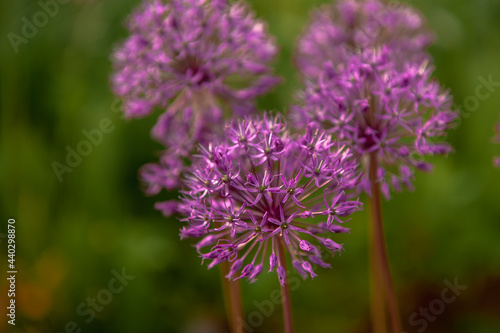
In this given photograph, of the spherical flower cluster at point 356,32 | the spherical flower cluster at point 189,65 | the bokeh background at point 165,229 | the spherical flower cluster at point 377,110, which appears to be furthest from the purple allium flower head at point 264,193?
the bokeh background at point 165,229

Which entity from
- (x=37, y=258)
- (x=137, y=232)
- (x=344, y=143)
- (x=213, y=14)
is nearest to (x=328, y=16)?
(x=213, y=14)

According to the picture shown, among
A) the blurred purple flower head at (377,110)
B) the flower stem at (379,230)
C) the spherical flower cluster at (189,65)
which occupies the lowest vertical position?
the flower stem at (379,230)

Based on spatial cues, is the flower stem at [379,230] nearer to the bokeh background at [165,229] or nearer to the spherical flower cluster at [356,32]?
the spherical flower cluster at [356,32]

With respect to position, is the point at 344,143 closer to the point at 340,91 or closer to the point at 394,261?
the point at 340,91

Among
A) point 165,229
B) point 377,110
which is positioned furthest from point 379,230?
point 165,229

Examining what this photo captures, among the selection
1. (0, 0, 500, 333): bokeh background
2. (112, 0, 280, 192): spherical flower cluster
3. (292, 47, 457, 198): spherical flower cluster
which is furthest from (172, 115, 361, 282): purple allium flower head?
(0, 0, 500, 333): bokeh background

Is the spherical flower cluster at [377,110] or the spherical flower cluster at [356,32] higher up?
the spherical flower cluster at [356,32]
